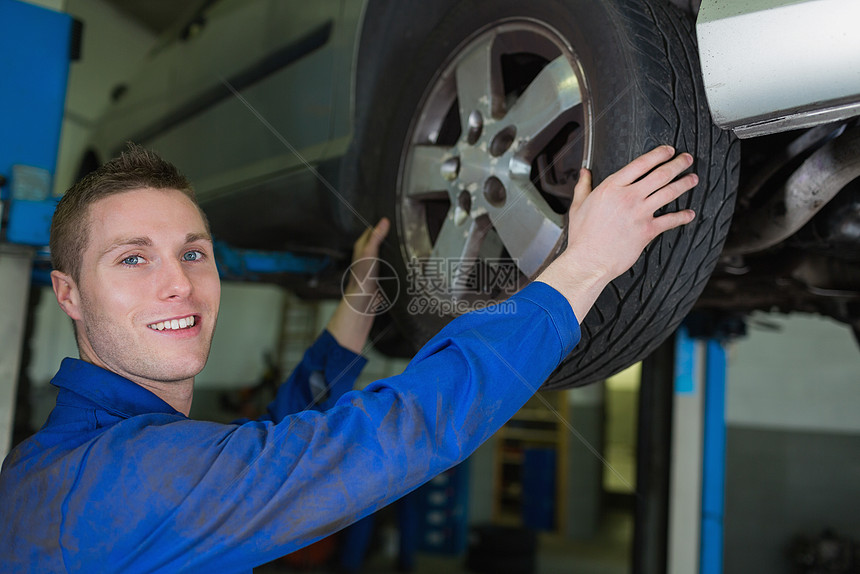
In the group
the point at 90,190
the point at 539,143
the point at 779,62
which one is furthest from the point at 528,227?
the point at 90,190

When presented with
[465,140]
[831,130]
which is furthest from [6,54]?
[831,130]

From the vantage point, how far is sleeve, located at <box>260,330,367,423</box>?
145 centimetres

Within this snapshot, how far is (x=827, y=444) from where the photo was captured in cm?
503

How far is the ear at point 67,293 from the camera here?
3.43 ft

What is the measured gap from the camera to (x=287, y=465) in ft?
2.63

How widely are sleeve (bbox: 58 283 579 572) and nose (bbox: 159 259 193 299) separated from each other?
205 millimetres

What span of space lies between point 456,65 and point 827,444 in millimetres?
Answer: 4867

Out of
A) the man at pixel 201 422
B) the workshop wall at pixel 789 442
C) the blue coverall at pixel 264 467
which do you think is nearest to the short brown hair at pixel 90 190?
the man at pixel 201 422

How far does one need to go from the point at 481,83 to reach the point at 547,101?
19cm

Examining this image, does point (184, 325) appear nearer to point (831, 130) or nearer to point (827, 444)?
point (831, 130)

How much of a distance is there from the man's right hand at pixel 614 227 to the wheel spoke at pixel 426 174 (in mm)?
441

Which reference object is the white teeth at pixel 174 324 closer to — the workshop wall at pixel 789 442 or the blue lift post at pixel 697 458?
the blue lift post at pixel 697 458

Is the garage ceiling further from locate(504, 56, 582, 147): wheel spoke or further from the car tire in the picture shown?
locate(504, 56, 582, 147): wheel spoke
